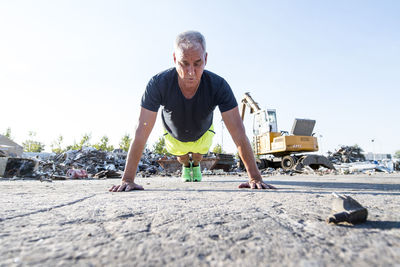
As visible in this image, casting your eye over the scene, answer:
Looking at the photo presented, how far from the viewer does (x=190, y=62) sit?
87.5 inches

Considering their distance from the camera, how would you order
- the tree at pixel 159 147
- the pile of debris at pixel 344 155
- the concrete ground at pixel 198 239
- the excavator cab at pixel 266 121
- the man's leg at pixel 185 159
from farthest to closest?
the tree at pixel 159 147 → the pile of debris at pixel 344 155 → the excavator cab at pixel 266 121 → the man's leg at pixel 185 159 → the concrete ground at pixel 198 239

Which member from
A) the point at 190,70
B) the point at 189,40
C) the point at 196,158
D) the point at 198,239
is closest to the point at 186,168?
the point at 196,158

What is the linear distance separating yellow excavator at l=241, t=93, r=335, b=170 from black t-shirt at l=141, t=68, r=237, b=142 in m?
8.09

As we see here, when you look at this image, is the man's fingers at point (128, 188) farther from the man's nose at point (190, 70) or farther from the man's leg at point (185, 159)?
the man's leg at point (185, 159)

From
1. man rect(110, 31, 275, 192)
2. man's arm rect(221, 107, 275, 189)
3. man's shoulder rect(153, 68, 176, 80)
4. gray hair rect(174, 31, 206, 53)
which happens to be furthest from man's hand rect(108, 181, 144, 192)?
gray hair rect(174, 31, 206, 53)

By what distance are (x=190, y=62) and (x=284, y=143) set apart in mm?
8907

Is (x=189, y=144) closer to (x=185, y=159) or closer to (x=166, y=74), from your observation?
(x=185, y=159)

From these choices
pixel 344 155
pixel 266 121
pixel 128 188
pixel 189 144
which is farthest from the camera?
pixel 344 155

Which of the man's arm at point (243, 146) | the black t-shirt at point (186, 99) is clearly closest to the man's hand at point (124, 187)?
the black t-shirt at point (186, 99)

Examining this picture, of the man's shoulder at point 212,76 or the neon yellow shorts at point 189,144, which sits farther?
the neon yellow shorts at point 189,144

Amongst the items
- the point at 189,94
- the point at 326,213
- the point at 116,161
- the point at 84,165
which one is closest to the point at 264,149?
the point at 116,161

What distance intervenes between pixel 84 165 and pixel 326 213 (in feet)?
40.7

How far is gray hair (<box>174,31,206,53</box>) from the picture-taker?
86.0 inches

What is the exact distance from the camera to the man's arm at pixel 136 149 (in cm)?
212
